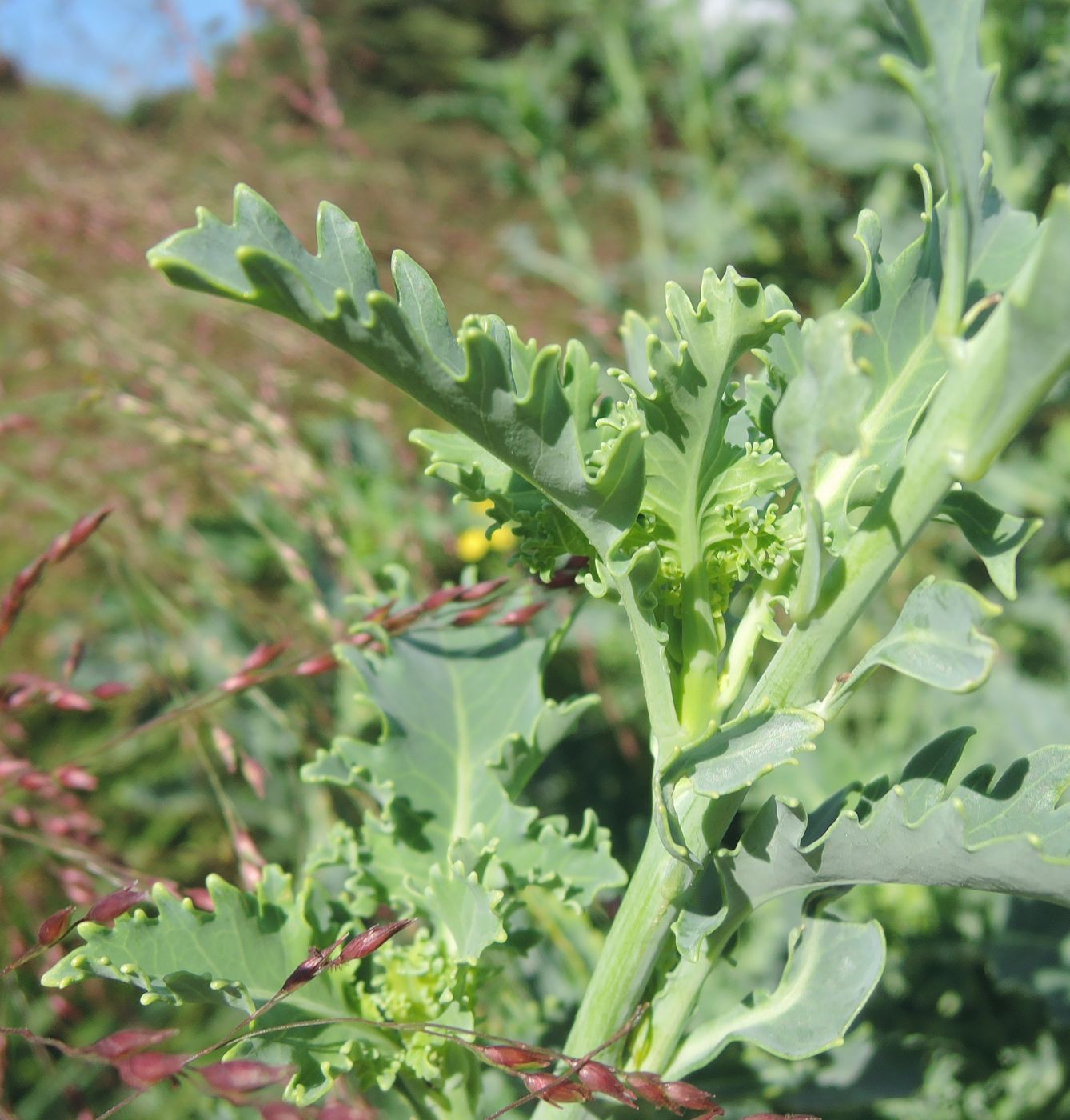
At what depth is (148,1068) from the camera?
757 millimetres

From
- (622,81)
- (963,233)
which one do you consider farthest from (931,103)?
(622,81)

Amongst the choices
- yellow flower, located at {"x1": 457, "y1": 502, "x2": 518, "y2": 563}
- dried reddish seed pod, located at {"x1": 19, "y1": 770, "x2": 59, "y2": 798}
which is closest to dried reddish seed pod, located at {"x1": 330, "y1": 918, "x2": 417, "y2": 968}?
dried reddish seed pod, located at {"x1": 19, "y1": 770, "x2": 59, "y2": 798}

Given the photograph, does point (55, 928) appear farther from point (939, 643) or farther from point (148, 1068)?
point (939, 643)

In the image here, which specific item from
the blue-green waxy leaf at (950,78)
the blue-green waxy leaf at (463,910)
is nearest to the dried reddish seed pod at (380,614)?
the blue-green waxy leaf at (463,910)

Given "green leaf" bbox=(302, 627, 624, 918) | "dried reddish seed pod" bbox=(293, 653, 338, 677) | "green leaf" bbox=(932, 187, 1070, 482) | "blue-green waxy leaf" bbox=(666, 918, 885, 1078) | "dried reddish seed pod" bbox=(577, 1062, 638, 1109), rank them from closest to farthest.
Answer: "green leaf" bbox=(932, 187, 1070, 482)
"dried reddish seed pod" bbox=(577, 1062, 638, 1109)
"blue-green waxy leaf" bbox=(666, 918, 885, 1078)
"green leaf" bbox=(302, 627, 624, 918)
"dried reddish seed pod" bbox=(293, 653, 338, 677)

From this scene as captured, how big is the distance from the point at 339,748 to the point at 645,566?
17.9 inches

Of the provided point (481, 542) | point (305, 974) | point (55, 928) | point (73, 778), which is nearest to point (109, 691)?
point (73, 778)

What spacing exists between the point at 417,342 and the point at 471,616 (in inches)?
23.1

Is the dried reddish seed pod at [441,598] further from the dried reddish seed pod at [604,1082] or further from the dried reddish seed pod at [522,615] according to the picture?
the dried reddish seed pod at [604,1082]

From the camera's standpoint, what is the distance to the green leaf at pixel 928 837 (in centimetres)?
73

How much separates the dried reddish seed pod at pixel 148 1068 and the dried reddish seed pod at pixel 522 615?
604 mm

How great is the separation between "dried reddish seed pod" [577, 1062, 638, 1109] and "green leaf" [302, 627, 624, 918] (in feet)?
0.60

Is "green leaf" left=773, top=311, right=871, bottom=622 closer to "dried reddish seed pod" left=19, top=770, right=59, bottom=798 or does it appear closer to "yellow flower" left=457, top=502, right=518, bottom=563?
"dried reddish seed pod" left=19, top=770, right=59, bottom=798

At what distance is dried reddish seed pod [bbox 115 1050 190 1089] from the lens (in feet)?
2.45
